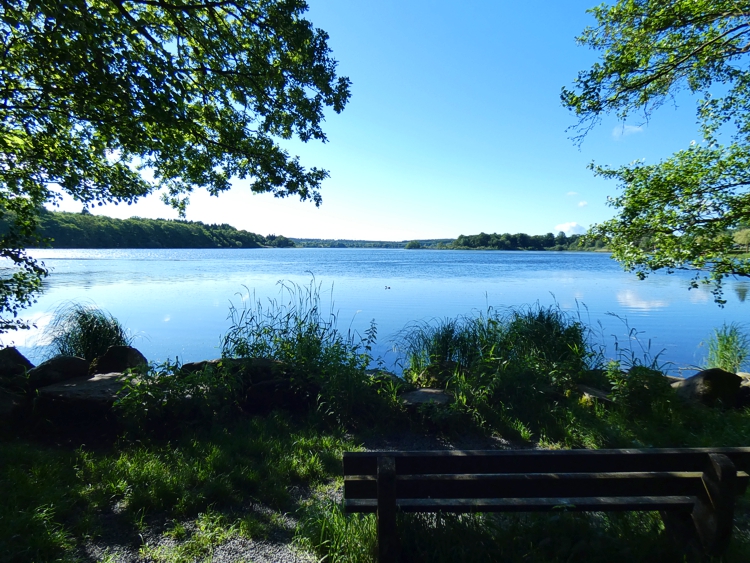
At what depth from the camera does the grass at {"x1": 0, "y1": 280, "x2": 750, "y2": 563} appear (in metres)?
2.57

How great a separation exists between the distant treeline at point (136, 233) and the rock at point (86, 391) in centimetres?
5232

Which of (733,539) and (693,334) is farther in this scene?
(693,334)

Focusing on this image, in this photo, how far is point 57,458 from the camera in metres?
3.72

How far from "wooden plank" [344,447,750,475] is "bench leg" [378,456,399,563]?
11 cm

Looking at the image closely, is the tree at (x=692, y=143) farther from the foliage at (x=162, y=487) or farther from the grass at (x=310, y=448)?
the foliage at (x=162, y=487)

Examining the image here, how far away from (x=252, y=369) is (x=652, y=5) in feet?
26.6

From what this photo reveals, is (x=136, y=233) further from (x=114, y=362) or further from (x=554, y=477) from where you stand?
(x=554, y=477)

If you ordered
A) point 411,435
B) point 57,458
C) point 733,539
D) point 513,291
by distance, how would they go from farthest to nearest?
point 513,291, point 411,435, point 57,458, point 733,539

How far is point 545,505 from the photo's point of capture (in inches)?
95.3

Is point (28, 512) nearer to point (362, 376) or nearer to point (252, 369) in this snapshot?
point (252, 369)

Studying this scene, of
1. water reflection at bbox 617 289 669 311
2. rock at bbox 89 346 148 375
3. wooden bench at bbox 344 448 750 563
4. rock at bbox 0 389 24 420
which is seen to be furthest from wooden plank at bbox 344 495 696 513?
water reflection at bbox 617 289 669 311

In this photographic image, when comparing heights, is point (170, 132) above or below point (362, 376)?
above

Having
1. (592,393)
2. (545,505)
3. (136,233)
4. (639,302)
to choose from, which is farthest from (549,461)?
(136,233)

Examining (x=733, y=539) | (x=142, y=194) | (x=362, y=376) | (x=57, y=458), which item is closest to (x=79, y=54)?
(x=142, y=194)
